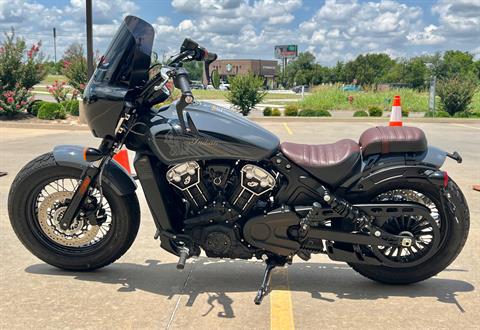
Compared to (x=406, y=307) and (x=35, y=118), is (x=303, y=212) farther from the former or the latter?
(x=35, y=118)

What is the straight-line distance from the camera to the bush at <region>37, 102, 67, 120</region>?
52.0 ft

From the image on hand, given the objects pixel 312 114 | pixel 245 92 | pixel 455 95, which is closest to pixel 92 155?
pixel 245 92

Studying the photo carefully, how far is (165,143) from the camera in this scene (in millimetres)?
3387

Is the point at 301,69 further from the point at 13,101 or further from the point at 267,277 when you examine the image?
the point at 267,277

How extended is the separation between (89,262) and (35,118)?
13.5 m

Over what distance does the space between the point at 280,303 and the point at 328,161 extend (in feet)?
3.33

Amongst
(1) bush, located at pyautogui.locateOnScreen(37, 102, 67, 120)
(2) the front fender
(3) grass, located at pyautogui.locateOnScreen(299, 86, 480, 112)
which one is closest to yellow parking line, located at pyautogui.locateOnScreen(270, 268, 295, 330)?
(2) the front fender

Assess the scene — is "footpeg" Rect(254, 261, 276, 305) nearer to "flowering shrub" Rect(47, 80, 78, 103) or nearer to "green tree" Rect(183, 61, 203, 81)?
"green tree" Rect(183, 61, 203, 81)

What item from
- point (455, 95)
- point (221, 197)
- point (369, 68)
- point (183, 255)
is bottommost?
point (183, 255)

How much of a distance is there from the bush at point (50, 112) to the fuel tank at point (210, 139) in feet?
44.5

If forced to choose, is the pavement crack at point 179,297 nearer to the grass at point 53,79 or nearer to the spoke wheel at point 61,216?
the spoke wheel at point 61,216

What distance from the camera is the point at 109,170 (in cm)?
372

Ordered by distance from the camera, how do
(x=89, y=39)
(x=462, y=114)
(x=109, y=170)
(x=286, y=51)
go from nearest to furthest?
(x=109, y=170) < (x=89, y=39) < (x=462, y=114) < (x=286, y=51)

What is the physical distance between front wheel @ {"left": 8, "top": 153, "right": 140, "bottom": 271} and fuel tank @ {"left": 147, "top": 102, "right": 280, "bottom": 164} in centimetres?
60
